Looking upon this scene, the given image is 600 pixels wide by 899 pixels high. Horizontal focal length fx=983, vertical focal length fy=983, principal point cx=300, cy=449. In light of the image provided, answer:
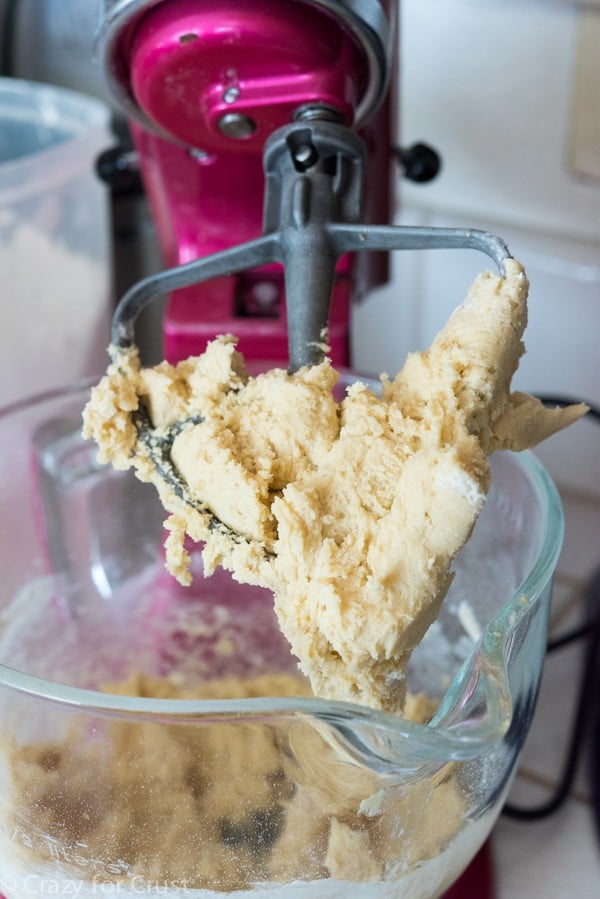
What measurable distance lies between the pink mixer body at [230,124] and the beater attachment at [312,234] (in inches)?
0.9

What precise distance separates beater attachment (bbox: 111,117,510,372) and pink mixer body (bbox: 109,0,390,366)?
22 mm

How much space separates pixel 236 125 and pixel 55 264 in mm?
269

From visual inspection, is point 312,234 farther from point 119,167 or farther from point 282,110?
point 119,167

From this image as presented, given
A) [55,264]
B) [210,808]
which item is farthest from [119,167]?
[210,808]

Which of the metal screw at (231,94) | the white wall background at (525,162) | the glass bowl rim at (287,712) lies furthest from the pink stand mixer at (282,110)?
the white wall background at (525,162)

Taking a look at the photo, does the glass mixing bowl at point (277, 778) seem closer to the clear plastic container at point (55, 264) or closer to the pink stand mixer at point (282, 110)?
the pink stand mixer at point (282, 110)

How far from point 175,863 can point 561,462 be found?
1.54 feet

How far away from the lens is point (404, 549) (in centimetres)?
29

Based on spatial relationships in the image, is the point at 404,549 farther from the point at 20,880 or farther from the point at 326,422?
the point at 20,880

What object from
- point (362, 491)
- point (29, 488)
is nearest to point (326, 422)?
point (362, 491)

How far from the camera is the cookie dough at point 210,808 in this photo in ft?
0.98

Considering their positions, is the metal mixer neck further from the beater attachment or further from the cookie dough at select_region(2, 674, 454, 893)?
the cookie dough at select_region(2, 674, 454, 893)

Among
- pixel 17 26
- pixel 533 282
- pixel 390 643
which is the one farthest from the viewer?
pixel 17 26

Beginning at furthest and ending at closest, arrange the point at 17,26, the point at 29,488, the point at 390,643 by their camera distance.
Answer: the point at 17,26, the point at 29,488, the point at 390,643
